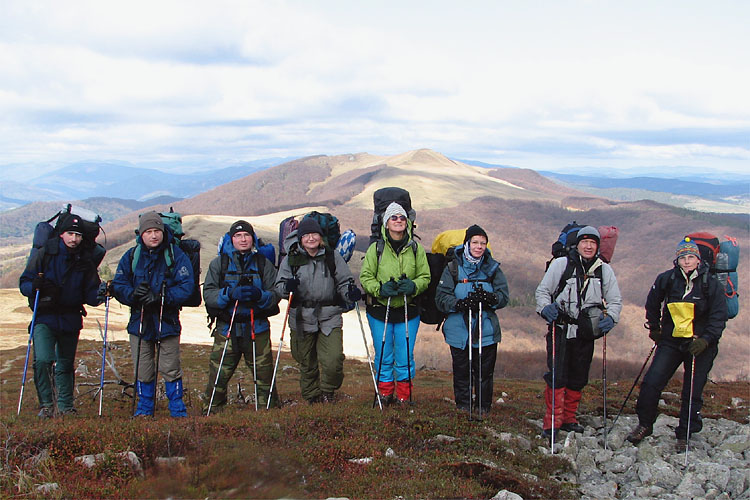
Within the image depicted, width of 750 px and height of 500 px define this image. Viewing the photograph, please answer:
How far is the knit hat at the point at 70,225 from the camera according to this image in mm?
9594

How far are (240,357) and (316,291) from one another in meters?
2.01

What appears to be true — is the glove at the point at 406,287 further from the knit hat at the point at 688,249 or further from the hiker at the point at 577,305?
the knit hat at the point at 688,249

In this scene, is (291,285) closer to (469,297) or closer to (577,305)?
(469,297)

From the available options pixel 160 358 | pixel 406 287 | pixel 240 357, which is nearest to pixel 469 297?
pixel 406 287

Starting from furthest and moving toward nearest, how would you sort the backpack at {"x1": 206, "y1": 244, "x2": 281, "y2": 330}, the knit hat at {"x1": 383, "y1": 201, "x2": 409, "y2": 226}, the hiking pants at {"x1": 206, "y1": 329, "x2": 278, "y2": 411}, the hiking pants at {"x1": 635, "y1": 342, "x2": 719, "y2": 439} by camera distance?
the hiking pants at {"x1": 206, "y1": 329, "x2": 278, "y2": 411} → the backpack at {"x1": 206, "y1": 244, "x2": 281, "y2": 330} → the knit hat at {"x1": 383, "y1": 201, "x2": 409, "y2": 226} → the hiking pants at {"x1": 635, "y1": 342, "x2": 719, "y2": 439}

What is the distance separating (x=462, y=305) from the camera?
379 inches

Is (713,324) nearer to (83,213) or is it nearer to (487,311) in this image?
(487,311)

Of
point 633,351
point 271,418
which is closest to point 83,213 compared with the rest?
point 271,418

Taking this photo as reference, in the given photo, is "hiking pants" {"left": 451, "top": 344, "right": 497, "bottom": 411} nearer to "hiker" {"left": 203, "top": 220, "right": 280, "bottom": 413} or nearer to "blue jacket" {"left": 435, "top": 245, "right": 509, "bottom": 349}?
"blue jacket" {"left": 435, "top": 245, "right": 509, "bottom": 349}

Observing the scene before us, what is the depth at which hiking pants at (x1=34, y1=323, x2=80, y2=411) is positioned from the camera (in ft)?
31.8

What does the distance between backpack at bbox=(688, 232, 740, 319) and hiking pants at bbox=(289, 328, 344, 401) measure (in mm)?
6841

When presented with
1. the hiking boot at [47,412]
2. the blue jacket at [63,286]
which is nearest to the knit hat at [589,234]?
the blue jacket at [63,286]

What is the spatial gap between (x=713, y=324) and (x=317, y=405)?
7195 millimetres

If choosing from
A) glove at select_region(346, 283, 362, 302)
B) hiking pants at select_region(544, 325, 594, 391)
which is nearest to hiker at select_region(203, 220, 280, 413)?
glove at select_region(346, 283, 362, 302)
